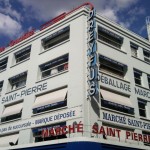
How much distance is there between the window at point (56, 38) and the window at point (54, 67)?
2.53 metres

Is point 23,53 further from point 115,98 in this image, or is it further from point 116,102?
point 116,102

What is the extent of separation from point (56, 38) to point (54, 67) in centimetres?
348

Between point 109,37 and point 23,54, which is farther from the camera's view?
point 23,54

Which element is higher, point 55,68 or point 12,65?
point 12,65

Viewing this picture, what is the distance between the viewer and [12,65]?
98.1 ft

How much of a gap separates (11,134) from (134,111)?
12.1 meters

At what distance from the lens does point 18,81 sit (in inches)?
1133

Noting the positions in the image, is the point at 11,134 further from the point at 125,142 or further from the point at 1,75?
the point at 125,142

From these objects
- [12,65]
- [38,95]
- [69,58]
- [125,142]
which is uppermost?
[12,65]

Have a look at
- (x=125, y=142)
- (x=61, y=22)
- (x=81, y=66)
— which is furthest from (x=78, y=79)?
(x=61, y=22)

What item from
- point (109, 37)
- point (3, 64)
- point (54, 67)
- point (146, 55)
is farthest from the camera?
point (3, 64)

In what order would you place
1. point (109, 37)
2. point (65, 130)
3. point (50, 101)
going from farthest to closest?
point (109, 37) → point (50, 101) → point (65, 130)

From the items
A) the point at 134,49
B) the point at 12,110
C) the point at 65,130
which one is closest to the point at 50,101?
the point at 65,130

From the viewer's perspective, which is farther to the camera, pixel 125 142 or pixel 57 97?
pixel 57 97
